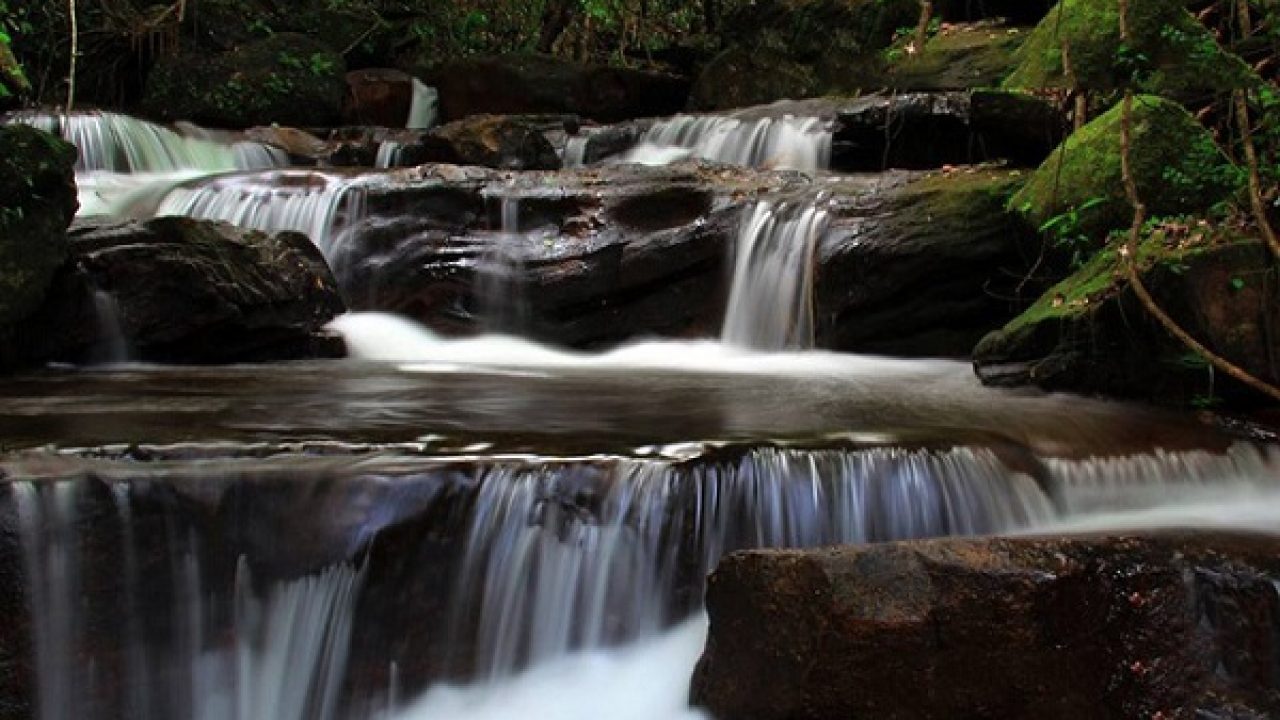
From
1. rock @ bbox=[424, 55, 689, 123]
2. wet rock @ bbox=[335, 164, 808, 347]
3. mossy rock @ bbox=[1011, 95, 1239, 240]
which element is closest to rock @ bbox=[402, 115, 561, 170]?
wet rock @ bbox=[335, 164, 808, 347]

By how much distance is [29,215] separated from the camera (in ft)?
21.2

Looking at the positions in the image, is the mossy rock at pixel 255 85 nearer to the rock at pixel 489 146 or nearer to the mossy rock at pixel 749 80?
the rock at pixel 489 146

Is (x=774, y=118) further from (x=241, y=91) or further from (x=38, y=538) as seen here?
(x=38, y=538)

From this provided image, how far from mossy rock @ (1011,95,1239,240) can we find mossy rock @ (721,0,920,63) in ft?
25.1

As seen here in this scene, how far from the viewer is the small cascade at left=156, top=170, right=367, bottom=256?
9.26 meters

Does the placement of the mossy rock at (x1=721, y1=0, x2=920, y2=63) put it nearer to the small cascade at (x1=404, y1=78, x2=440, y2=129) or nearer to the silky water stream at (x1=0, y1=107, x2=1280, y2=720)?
the small cascade at (x1=404, y1=78, x2=440, y2=129)

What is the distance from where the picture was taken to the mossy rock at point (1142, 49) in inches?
214

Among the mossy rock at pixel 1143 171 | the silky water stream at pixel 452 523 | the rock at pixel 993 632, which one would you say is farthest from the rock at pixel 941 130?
the rock at pixel 993 632

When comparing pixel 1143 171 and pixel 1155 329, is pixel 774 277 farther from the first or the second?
pixel 1155 329

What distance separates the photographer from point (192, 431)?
4316mm

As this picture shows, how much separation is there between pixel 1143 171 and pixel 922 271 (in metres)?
1.67

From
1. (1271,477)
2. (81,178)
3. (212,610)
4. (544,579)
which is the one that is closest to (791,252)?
(1271,477)

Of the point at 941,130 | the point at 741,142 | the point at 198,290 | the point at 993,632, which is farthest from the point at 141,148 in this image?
the point at 993,632

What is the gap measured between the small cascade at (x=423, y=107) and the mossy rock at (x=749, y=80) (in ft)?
12.9
